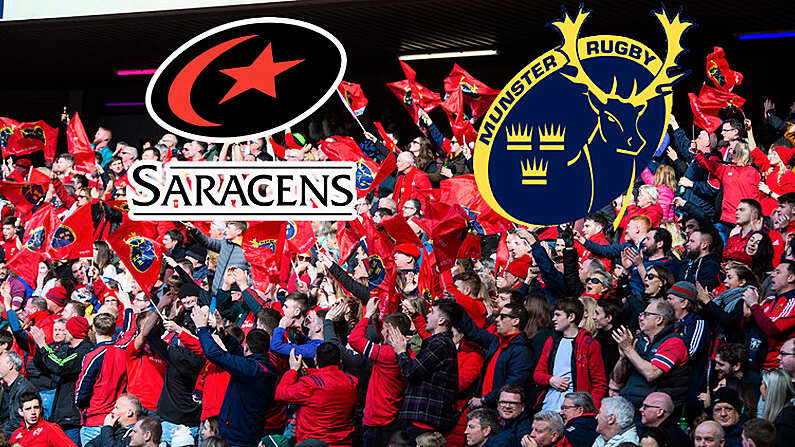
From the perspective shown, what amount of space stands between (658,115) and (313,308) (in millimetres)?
3423

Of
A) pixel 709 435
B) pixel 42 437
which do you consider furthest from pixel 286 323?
pixel 709 435

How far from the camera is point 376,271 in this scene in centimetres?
802

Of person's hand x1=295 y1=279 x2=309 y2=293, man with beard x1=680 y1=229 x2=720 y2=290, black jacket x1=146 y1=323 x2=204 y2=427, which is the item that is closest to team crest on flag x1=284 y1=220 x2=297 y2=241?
person's hand x1=295 y1=279 x2=309 y2=293

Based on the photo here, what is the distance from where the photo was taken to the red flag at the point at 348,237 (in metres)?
8.92

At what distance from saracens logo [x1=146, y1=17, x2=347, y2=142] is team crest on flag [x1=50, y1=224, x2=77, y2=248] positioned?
1.23 metres

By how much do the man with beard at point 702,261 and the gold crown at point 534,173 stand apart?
7.20 ft

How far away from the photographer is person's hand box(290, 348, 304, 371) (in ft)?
23.6

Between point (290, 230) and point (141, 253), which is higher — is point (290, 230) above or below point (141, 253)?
above

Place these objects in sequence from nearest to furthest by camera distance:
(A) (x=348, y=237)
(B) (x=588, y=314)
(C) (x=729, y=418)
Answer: (C) (x=729, y=418) < (B) (x=588, y=314) < (A) (x=348, y=237)

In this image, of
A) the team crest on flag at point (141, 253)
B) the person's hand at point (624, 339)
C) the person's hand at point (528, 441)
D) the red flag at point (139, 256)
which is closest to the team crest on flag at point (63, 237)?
the red flag at point (139, 256)

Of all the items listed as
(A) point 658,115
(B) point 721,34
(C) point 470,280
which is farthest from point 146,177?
(B) point 721,34

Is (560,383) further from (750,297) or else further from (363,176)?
(363,176)

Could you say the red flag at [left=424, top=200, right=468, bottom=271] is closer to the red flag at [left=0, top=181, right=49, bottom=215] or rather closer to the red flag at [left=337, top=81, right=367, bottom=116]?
the red flag at [left=337, top=81, right=367, bottom=116]

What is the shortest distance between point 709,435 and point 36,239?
6.45 m
